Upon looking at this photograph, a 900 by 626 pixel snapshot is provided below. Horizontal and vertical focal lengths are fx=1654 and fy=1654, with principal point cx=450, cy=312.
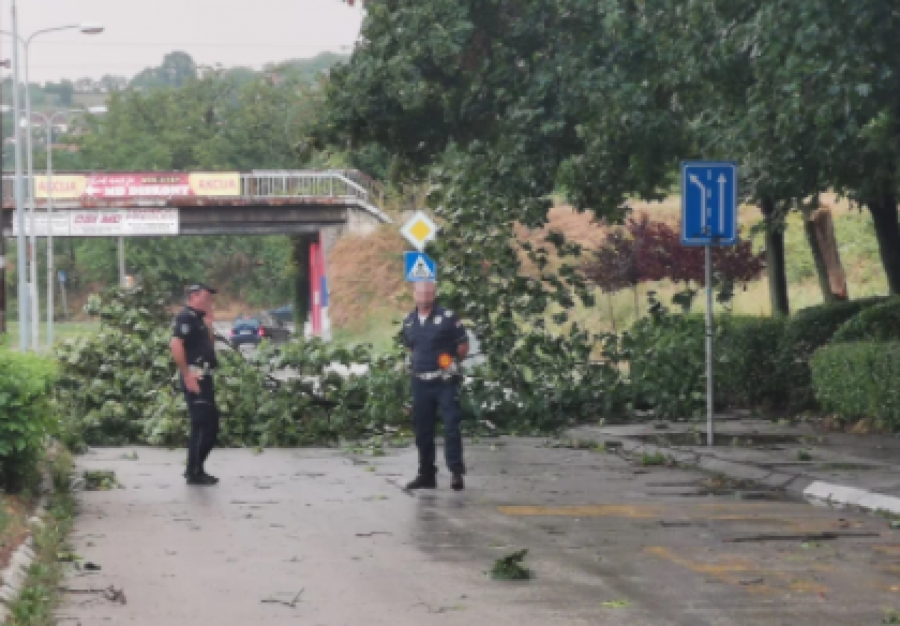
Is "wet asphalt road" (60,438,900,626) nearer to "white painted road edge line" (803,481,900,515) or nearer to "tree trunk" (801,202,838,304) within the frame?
"white painted road edge line" (803,481,900,515)

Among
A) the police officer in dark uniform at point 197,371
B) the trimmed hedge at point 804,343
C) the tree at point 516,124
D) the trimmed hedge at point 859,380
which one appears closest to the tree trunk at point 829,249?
the tree at point 516,124

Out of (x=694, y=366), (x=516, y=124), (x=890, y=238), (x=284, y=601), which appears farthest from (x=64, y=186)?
(x=284, y=601)

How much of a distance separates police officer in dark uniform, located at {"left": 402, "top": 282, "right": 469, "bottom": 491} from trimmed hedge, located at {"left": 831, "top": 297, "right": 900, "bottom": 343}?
6.92m

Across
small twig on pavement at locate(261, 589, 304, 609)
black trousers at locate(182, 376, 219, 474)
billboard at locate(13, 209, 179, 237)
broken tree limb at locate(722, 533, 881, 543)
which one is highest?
billboard at locate(13, 209, 179, 237)

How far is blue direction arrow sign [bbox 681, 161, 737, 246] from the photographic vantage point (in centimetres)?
1756

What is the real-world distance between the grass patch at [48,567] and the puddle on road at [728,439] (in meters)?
6.85

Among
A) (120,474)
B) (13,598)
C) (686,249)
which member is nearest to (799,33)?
(120,474)

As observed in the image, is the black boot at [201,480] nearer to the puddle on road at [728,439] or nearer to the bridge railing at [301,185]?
the puddle on road at [728,439]

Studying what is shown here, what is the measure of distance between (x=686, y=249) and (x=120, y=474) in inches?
878

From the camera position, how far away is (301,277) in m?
77.2

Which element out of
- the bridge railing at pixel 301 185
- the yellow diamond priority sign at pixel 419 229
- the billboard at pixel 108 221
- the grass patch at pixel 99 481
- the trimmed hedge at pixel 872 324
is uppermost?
the bridge railing at pixel 301 185

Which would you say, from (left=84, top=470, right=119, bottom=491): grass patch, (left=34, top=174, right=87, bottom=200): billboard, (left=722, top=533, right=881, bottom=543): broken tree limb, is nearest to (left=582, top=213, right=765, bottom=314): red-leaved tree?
(left=84, top=470, right=119, bottom=491): grass patch

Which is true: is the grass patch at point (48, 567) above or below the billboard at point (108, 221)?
below

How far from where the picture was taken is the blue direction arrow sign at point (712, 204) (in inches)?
691
